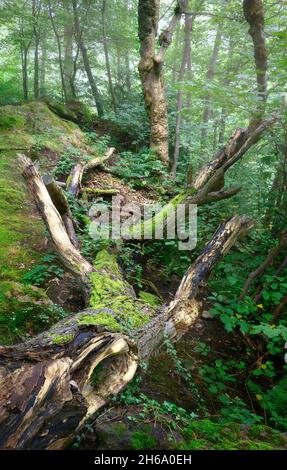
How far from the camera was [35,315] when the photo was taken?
3.54 metres

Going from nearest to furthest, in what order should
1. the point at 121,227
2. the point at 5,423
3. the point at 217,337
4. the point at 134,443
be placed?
the point at 5,423
the point at 134,443
the point at 217,337
the point at 121,227

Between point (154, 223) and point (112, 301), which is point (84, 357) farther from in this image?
point (154, 223)

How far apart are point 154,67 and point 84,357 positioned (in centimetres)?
832

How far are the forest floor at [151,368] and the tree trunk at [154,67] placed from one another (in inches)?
101

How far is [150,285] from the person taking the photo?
4688 millimetres

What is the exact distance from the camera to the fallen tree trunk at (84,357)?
1705mm

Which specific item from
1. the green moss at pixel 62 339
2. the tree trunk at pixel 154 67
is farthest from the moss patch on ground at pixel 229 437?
the tree trunk at pixel 154 67

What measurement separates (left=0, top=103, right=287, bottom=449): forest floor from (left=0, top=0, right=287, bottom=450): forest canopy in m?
0.01

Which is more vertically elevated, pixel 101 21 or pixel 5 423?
pixel 101 21

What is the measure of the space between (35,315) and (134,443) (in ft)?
6.00

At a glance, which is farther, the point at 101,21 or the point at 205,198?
the point at 101,21

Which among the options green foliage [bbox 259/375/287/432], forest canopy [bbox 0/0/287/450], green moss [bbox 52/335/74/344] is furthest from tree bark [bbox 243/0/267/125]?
green moss [bbox 52/335/74/344]
